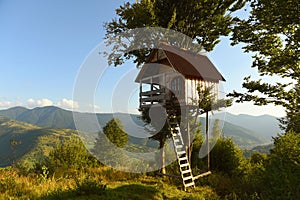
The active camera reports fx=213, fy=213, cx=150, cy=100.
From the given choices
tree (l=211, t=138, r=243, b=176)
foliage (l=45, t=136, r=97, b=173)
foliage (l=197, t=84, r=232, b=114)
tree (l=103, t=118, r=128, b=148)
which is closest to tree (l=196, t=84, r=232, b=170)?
foliage (l=197, t=84, r=232, b=114)

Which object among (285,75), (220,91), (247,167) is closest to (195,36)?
(220,91)

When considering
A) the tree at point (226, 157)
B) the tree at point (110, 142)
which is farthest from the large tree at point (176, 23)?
the tree at point (110, 142)

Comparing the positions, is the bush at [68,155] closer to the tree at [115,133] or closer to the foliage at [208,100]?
the tree at [115,133]

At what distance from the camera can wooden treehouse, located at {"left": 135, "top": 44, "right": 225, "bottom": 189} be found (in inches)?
551

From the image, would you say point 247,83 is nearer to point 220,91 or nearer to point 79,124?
point 220,91

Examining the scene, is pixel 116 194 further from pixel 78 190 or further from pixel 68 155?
pixel 68 155

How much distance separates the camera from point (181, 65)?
46.9 ft

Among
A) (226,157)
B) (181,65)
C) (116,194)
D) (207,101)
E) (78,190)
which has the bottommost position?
(226,157)

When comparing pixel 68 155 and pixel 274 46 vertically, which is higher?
pixel 274 46

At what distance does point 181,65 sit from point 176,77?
1002 millimetres

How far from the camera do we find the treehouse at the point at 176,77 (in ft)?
46.1

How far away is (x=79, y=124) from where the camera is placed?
13945 millimetres

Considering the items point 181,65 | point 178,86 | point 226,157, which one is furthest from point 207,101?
point 226,157

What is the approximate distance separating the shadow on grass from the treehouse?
5.74 metres
